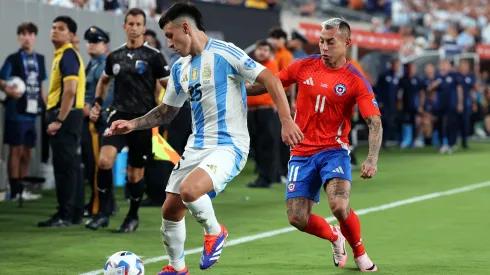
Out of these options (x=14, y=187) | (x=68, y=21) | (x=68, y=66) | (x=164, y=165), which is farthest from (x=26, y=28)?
(x=68, y=66)

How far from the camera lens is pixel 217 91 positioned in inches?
277

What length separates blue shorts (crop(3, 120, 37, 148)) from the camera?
534 inches

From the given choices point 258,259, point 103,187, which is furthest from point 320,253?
point 103,187

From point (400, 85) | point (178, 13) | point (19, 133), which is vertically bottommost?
point (400, 85)

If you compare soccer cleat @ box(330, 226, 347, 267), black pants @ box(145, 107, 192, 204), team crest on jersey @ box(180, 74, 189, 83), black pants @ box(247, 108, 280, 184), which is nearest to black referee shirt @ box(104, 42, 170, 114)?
black pants @ box(145, 107, 192, 204)

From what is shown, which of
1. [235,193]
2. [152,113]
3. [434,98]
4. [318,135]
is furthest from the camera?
[434,98]

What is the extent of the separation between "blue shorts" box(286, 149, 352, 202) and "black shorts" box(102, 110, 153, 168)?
2434 millimetres

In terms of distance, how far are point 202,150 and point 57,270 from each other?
176 cm

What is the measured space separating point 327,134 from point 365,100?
436 mm

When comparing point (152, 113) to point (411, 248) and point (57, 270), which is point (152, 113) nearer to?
point (57, 270)

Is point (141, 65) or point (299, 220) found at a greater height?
point (141, 65)

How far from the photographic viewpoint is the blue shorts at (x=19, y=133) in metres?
13.6

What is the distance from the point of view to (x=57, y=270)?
26.4 feet

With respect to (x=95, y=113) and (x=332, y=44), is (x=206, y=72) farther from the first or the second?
(x=95, y=113)
